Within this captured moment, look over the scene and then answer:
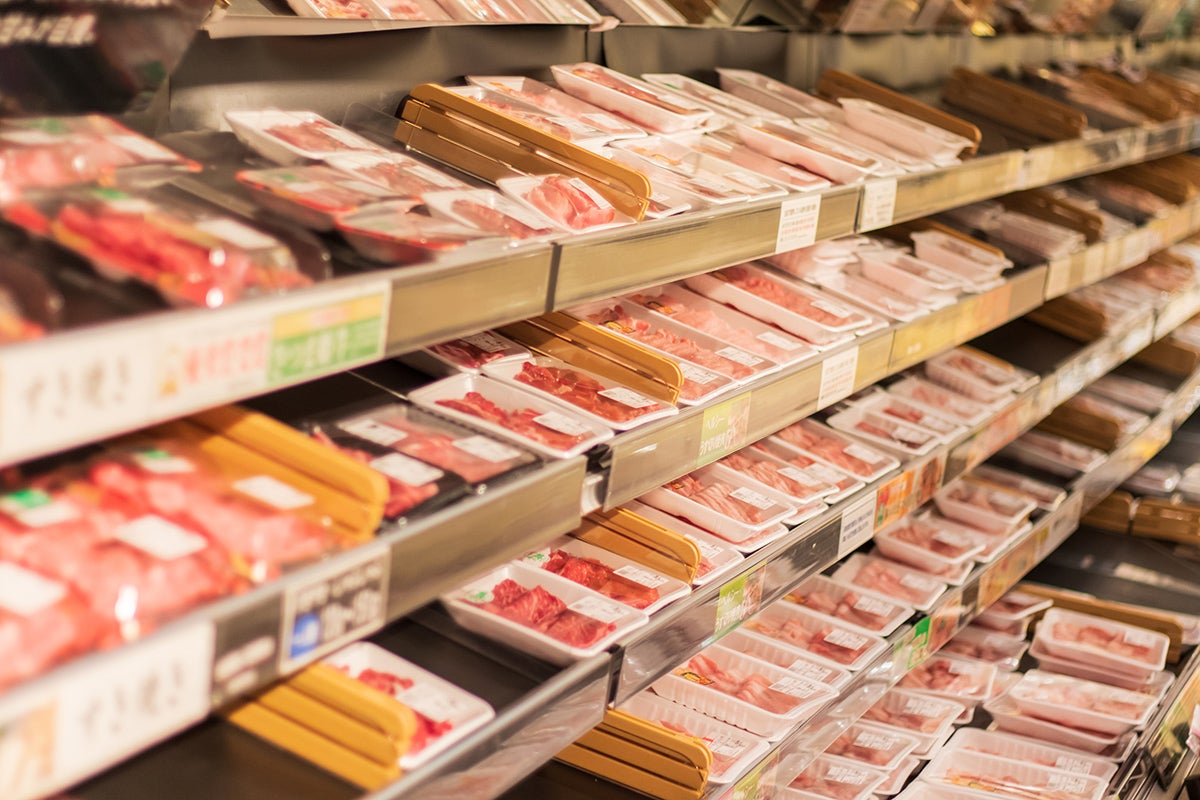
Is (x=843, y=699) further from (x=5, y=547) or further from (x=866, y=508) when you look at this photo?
(x=5, y=547)

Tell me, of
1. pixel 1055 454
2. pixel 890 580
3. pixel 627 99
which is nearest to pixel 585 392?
pixel 627 99

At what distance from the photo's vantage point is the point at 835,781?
9.14 ft

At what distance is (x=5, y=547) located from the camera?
1.10 m

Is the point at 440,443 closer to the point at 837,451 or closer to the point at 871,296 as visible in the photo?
the point at 837,451

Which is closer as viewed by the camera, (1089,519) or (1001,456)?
(1001,456)

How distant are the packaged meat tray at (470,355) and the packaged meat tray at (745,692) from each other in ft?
2.64

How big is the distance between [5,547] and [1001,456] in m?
3.94

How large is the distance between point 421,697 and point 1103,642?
2.70m

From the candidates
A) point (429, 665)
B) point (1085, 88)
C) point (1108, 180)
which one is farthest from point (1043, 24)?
point (429, 665)

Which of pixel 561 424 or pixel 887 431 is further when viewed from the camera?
pixel 887 431

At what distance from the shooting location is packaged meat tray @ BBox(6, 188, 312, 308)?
1.14 m

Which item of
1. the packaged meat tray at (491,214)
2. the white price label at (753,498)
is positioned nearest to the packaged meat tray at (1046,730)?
the white price label at (753,498)

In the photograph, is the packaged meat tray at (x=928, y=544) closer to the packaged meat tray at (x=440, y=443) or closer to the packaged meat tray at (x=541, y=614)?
the packaged meat tray at (x=541, y=614)

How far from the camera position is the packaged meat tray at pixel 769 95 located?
307 cm
